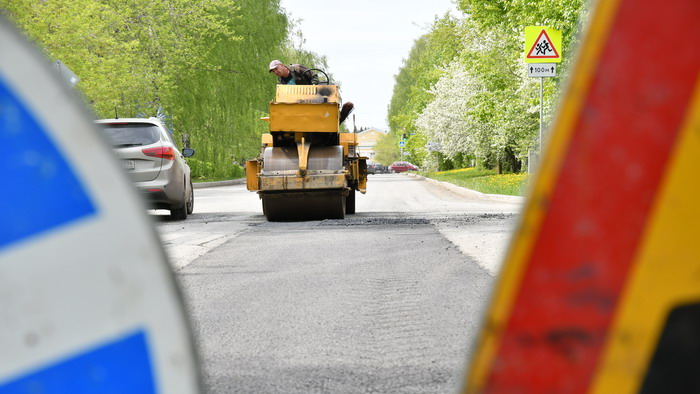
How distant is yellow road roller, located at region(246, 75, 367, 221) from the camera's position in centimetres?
1285

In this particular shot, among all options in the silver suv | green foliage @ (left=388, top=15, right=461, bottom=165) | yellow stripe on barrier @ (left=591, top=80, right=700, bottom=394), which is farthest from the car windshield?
green foliage @ (left=388, top=15, right=461, bottom=165)

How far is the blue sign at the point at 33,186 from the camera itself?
A: 771mm

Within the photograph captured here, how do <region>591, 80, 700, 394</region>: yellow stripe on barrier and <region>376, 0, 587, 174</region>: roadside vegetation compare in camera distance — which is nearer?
<region>591, 80, 700, 394</region>: yellow stripe on barrier

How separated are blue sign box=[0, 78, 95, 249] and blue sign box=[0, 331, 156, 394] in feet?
0.39

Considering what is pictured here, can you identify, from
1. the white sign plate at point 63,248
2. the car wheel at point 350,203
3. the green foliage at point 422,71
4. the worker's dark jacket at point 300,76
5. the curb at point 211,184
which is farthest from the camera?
the green foliage at point 422,71

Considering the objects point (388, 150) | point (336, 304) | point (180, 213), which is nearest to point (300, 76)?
point (180, 213)

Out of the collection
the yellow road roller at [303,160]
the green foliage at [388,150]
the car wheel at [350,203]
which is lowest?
the green foliage at [388,150]

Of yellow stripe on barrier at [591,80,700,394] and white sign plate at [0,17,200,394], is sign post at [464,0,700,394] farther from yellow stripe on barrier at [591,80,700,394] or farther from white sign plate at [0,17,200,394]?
white sign plate at [0,17,200,394]

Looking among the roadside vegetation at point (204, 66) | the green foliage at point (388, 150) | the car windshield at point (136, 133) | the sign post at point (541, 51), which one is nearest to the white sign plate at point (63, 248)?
the car windshield at point (136, 133)

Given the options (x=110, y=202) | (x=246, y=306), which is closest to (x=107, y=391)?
(x=110, y=202)

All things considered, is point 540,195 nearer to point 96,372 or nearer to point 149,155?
point 96,372

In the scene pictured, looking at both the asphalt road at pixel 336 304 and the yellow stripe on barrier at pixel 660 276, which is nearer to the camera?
the yellow stripe on barrier at pixel 660 276

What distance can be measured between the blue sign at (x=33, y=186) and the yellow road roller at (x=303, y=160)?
471 inches

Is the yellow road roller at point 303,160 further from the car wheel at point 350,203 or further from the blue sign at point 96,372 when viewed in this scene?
the blue sign at point 96,372
